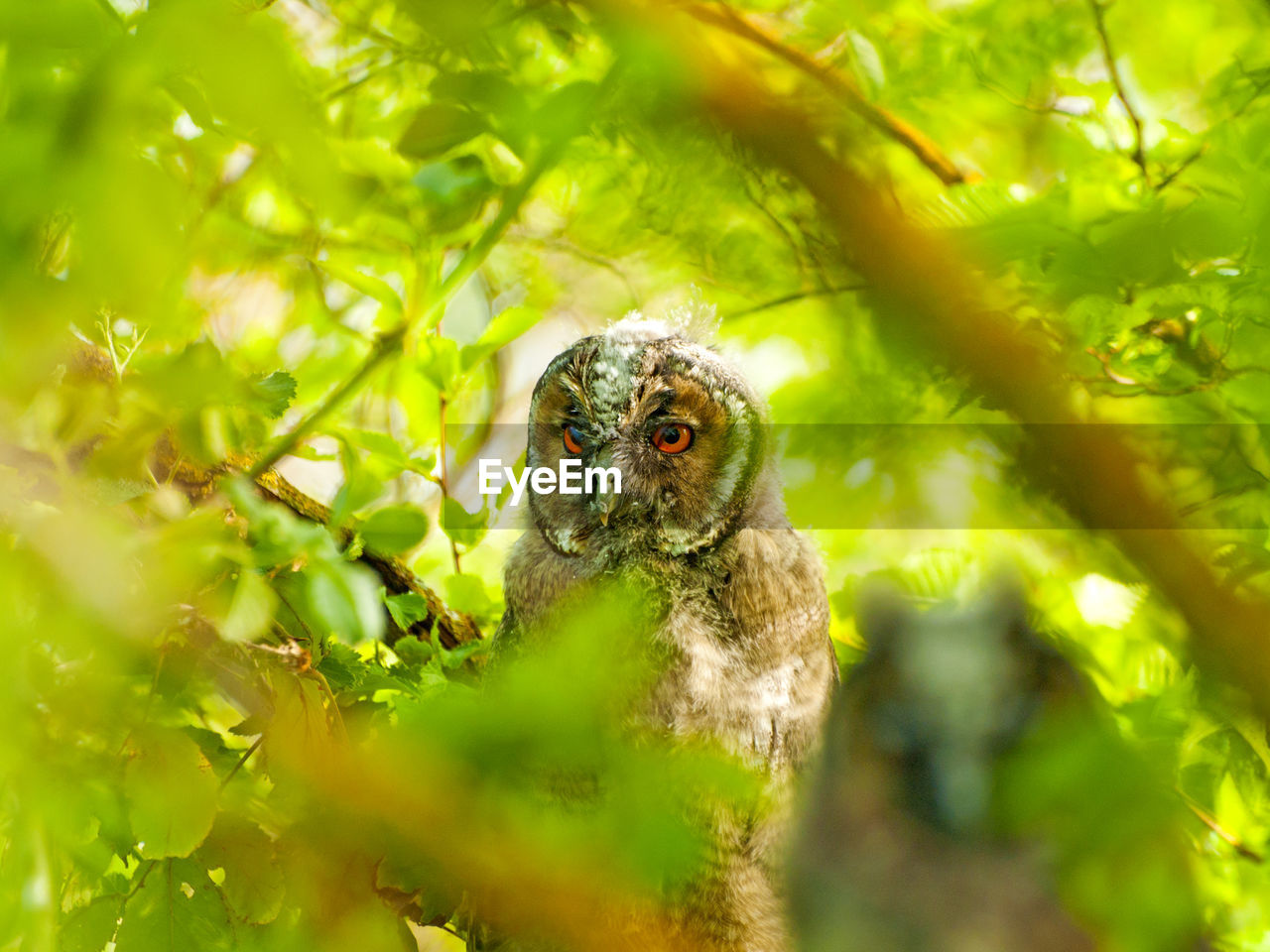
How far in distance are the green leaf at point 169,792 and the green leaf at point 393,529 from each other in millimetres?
161

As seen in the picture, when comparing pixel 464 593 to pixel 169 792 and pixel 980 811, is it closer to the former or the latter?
pixel 169 792

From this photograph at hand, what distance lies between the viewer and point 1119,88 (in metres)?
0.93

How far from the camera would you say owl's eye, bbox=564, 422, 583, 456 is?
1302 millimetres

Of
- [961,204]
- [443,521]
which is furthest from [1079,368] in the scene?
[443,521]

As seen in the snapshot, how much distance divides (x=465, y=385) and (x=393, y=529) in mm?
516

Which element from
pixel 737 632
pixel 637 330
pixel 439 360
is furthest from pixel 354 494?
pixel 637 330

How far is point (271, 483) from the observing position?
1.09m

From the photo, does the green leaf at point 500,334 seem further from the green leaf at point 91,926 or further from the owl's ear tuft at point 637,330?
the green leaf at point 91,926

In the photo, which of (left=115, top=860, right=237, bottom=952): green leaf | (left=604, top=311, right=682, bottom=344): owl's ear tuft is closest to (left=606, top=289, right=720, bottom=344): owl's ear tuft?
(left=604, top=311, right=682, bottom=344): owl's ear tuft

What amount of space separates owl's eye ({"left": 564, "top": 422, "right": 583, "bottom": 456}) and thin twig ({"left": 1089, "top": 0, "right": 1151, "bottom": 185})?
711 mm

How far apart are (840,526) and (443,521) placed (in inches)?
17.8

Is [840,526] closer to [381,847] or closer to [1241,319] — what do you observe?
[1241,319]

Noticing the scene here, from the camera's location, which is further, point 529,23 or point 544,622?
point 544,622

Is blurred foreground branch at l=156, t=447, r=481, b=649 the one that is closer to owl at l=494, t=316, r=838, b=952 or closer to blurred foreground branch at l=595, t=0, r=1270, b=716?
owl at l=494, t=316, r=838, b=952
